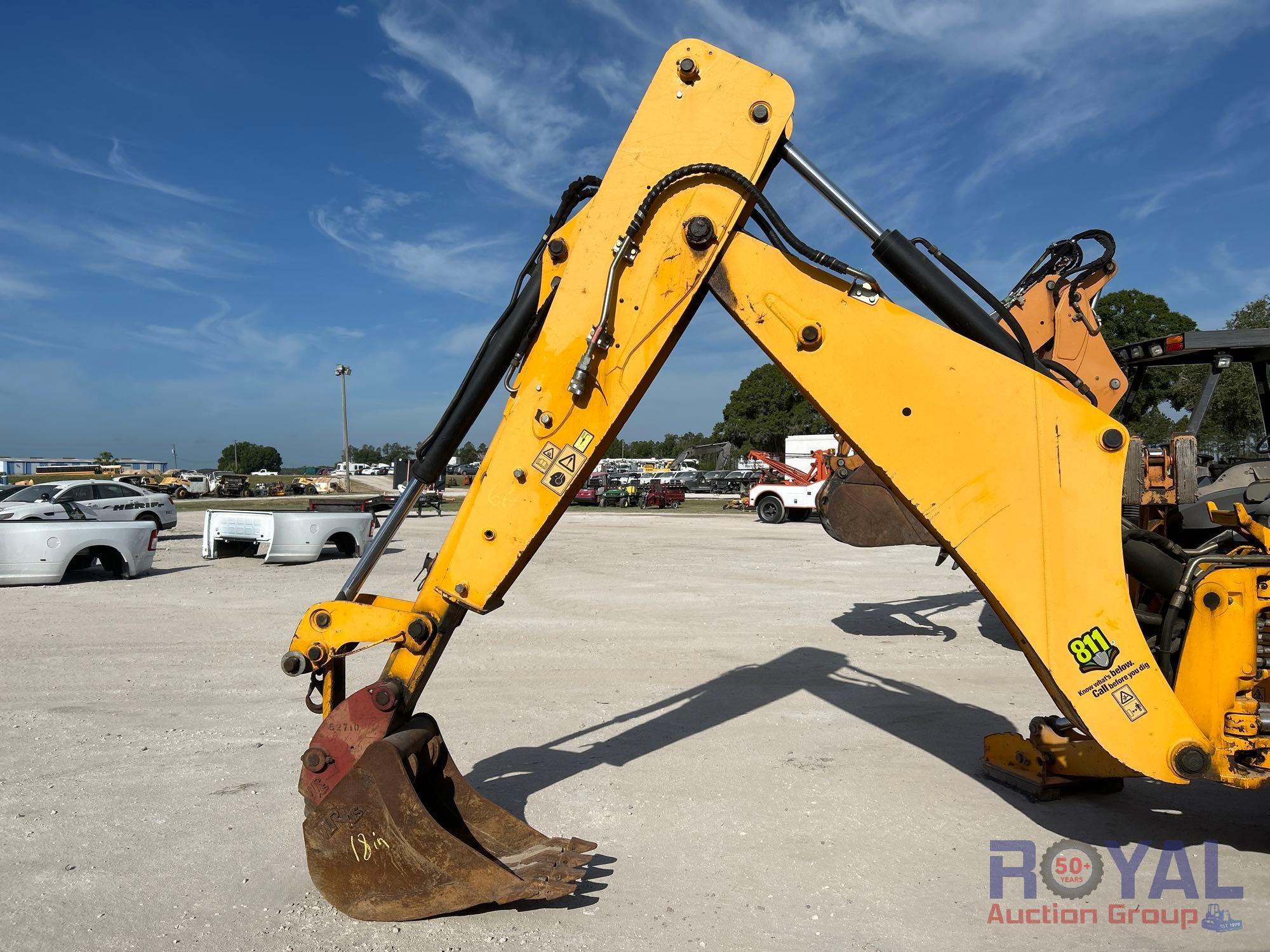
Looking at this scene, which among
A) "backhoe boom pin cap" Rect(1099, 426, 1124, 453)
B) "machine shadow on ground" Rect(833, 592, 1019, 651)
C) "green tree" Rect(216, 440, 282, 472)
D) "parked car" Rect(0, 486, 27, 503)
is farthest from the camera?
"green tree" Rect(216, 440, 282, 472)

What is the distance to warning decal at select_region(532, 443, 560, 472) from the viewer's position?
345 centimetres

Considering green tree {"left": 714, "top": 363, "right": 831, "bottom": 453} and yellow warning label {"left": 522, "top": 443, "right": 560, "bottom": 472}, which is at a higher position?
green tree {"left": 714, "top": 363, "right": 831, "bottom": 453}

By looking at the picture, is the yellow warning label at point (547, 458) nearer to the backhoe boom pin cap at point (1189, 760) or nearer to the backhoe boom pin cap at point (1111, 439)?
the backhoe boom pin cap at point (1111, 439)

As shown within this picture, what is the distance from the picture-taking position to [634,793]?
4.69 metres

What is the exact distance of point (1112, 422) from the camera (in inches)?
126

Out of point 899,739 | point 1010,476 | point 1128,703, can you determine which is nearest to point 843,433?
point 1010,476

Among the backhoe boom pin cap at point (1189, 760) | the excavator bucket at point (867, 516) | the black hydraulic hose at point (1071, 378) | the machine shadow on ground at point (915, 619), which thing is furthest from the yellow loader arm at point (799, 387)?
the excavator bucket at point (867, 516)

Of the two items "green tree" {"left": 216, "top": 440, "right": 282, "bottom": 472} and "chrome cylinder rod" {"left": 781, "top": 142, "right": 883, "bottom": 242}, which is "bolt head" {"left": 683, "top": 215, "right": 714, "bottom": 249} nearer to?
"chrome cylinder rod" {"left": 781, "top": 142, "right": 883, "bottom": 242}

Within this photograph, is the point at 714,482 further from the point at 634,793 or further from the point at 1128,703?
the point at 1128,703

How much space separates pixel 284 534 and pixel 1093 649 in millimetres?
14725

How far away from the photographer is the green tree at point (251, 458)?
5507 inches

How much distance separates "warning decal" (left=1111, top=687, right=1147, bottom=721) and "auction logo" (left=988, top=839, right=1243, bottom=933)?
91 cm

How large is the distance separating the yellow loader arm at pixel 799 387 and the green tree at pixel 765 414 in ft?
211

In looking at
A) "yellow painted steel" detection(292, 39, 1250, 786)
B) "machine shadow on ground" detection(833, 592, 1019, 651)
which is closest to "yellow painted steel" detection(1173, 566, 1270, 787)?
"yellow painted steel" detection(292, 39, 1250, 786)
